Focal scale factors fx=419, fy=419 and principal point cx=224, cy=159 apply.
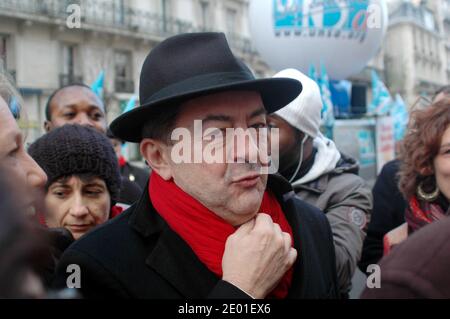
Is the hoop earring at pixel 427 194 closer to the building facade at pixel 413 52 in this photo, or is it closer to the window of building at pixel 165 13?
the window of building at pixel 165 13

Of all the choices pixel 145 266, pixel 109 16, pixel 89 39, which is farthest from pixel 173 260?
pixel 109 16

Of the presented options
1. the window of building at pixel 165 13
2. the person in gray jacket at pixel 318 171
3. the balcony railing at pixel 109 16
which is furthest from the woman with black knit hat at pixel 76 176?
the window of building at pixel 165 13

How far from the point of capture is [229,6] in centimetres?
2119

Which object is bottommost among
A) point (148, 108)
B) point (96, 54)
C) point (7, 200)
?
point (7, 200)

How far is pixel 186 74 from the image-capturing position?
4.07 ft

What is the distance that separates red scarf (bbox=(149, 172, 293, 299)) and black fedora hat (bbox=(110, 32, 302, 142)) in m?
0.26

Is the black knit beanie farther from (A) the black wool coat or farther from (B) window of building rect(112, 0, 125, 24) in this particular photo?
(B) window of building rect(112, 0, 125, 24)

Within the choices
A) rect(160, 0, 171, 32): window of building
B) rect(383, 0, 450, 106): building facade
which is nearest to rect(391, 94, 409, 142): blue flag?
rect(160, 0, 171, 32): window of building

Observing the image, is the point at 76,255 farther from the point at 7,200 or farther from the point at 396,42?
the point at 396,42

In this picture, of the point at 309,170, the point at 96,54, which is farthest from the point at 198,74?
the point at 96,54

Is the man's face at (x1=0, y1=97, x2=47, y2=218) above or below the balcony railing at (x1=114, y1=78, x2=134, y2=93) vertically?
below

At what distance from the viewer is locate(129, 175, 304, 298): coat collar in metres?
1.15

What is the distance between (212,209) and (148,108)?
0.35 metres

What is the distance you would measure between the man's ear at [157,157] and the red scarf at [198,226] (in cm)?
4
